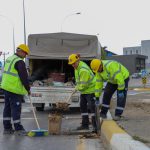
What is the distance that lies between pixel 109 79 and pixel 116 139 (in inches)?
173

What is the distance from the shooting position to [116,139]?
828 centimetres

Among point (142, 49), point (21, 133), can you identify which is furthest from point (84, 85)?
point (142, 49)

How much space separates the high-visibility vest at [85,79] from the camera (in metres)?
12.0

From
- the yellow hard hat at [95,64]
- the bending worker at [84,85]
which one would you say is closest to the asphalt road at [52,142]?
the bending worker at [84,85]

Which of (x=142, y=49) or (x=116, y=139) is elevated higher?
(x=142, y=49)

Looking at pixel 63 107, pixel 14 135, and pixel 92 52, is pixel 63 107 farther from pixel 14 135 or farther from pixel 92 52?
pixel 92 52

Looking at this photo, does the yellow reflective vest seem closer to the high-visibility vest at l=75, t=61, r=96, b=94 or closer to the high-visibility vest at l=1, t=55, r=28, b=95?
the high-visibility vest at l=75, t=61, r=96, b=94

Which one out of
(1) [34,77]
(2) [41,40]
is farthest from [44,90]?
(2) [41,40]

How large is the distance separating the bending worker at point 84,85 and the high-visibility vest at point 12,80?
1.28 m

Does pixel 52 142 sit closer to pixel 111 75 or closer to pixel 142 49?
pixel 111 75

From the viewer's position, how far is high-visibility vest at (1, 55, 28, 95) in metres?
11.7

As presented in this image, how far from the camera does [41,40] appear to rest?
1938cm

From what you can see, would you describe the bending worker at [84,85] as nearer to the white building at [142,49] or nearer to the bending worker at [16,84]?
the bending worker at [16,84]

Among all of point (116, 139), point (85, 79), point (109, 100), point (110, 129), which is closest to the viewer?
point (116, 139)
